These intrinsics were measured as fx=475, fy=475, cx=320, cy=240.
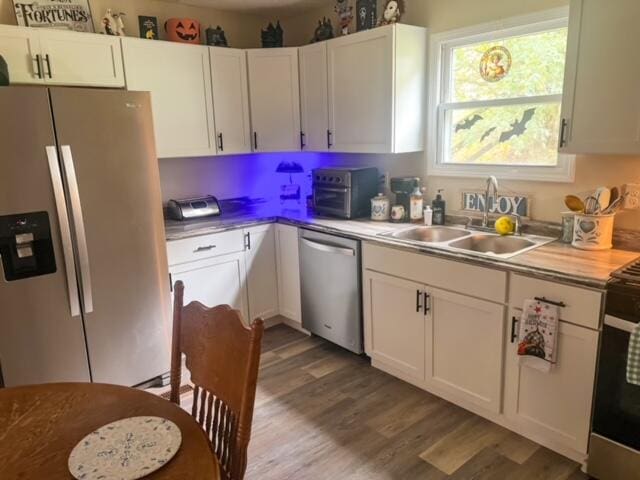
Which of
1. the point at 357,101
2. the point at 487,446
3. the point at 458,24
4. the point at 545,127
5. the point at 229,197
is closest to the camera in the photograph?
the point at 487,446

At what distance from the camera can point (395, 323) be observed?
2715mm

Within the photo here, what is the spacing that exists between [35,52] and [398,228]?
2.28 meters

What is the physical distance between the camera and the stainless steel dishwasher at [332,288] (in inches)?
115

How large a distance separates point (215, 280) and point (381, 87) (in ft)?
5.40

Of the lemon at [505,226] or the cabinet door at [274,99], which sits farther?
the cabinet door at [274,99]

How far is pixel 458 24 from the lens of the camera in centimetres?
280

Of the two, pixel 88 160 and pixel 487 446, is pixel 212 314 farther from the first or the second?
pixel 487 446

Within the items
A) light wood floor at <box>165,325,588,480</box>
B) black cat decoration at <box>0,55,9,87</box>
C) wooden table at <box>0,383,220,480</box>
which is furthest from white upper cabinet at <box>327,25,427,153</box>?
wooden table at <box>0,383,220,480</box>

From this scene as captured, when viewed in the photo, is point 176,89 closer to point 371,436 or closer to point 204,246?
point 204,246

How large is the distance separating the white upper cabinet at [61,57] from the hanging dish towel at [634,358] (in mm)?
2938

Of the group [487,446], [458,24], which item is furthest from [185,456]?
[458,24]

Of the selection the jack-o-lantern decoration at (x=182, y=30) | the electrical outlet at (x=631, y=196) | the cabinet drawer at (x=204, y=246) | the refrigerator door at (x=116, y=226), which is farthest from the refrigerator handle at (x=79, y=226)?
the electrical outlet at (x=631, y=196)

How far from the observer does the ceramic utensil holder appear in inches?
87.1

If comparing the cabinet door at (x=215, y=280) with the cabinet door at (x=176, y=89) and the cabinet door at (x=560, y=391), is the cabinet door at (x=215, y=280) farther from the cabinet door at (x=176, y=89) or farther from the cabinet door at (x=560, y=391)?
the cabinet door at (x=560, y=391)
